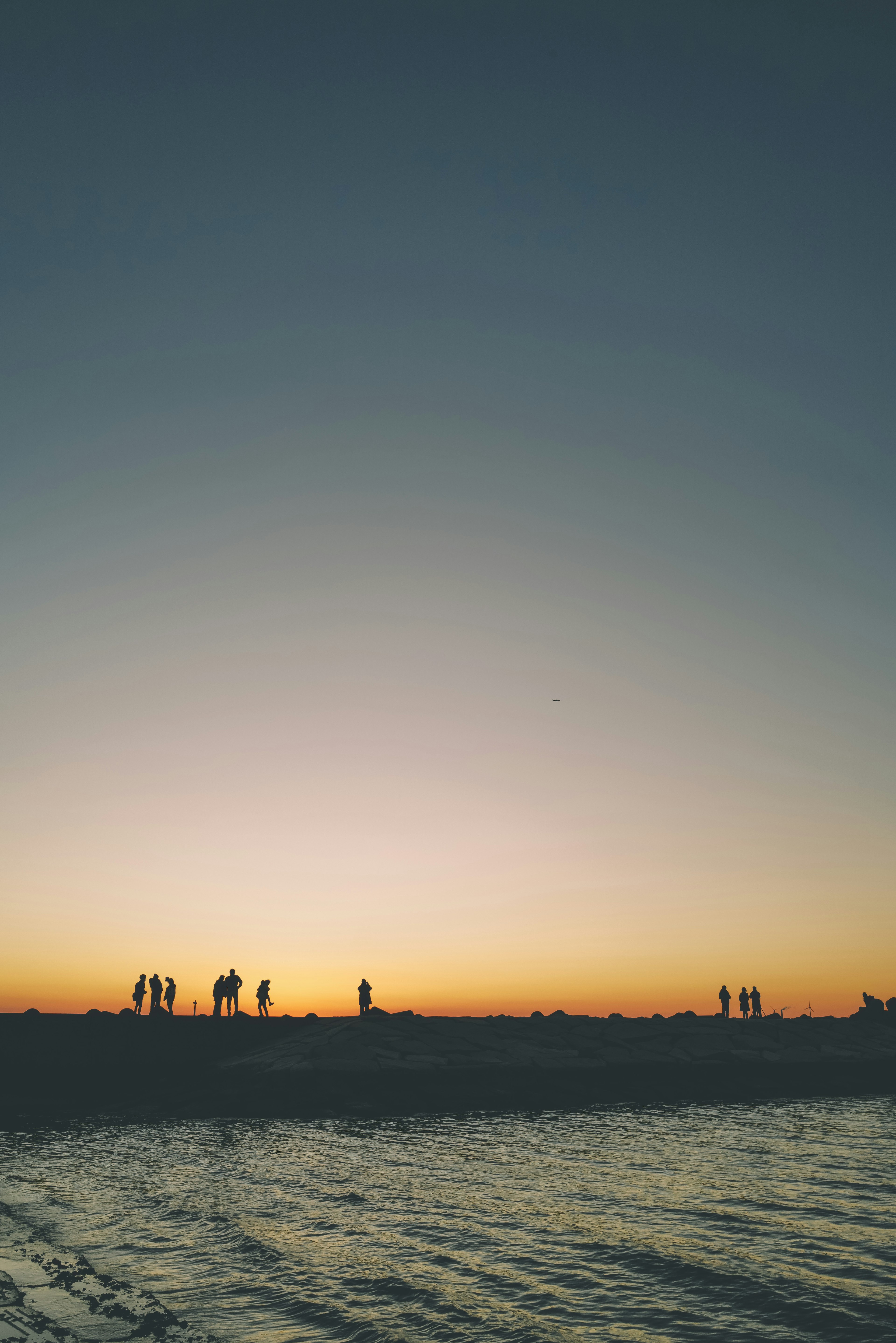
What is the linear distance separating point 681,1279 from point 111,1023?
34284mm

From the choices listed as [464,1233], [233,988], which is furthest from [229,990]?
[464,1233]

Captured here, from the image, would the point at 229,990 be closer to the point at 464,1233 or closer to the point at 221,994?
the point at 221,994

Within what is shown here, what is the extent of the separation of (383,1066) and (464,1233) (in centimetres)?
2402

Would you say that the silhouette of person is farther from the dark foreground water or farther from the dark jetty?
the dark foreground water

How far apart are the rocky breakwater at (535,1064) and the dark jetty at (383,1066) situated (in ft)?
0.32

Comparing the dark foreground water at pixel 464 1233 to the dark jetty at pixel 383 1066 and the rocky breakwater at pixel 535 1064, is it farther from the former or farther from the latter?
the rocky breakwater at pixel 535 1064

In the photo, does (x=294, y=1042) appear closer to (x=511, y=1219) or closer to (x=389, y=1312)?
(x=511, y=1219)

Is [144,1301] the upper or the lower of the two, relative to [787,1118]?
upper

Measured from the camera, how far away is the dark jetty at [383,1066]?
32.8m

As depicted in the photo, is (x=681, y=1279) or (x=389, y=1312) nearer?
(x=389, y=1312)

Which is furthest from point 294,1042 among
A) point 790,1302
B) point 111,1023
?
point 790,1302

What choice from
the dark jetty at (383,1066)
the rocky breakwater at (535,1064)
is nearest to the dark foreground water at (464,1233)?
the dark jetty at (383,1066)

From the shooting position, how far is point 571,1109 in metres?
32.6

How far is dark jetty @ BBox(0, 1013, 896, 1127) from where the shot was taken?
32781mm
